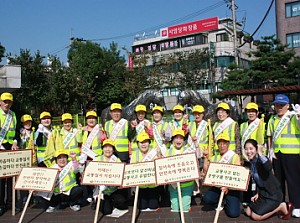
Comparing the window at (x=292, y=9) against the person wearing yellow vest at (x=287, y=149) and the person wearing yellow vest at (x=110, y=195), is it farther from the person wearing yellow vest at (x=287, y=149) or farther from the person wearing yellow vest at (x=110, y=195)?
the person wearing yellow vest at (x=110, y=195)

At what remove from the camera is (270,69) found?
2248cm

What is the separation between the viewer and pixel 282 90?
482 inches

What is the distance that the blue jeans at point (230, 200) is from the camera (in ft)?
19.3

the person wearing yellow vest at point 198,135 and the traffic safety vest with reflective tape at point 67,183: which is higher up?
the person wearing yellow vest at point 198,135

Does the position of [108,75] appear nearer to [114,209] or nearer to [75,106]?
[75,106]

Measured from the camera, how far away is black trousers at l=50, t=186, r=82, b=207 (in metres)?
6.63

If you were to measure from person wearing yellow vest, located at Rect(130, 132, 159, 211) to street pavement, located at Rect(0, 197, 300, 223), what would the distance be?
0.19 meters

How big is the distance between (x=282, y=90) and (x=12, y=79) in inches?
511

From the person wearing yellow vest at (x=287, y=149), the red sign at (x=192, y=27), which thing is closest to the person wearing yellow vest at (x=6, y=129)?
the person wearing yellow vest at (x=287, y=149)

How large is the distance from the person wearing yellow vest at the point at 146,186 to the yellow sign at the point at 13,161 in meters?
2.13

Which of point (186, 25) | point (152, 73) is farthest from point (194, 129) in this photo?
point (186, 25)

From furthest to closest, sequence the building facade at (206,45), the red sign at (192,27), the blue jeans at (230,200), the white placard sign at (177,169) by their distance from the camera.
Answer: the red sign at (192,27)
the building facade at (206,45)
the blue jeans at (230,200)
the white placard sign at (177,169)

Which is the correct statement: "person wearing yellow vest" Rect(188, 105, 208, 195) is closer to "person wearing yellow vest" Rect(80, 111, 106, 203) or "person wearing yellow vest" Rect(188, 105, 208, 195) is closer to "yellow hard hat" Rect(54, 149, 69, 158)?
"person wearing yellow vest" Rect(80, 111, 106, 203)

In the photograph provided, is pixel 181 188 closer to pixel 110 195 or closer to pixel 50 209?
pixel 110 195
